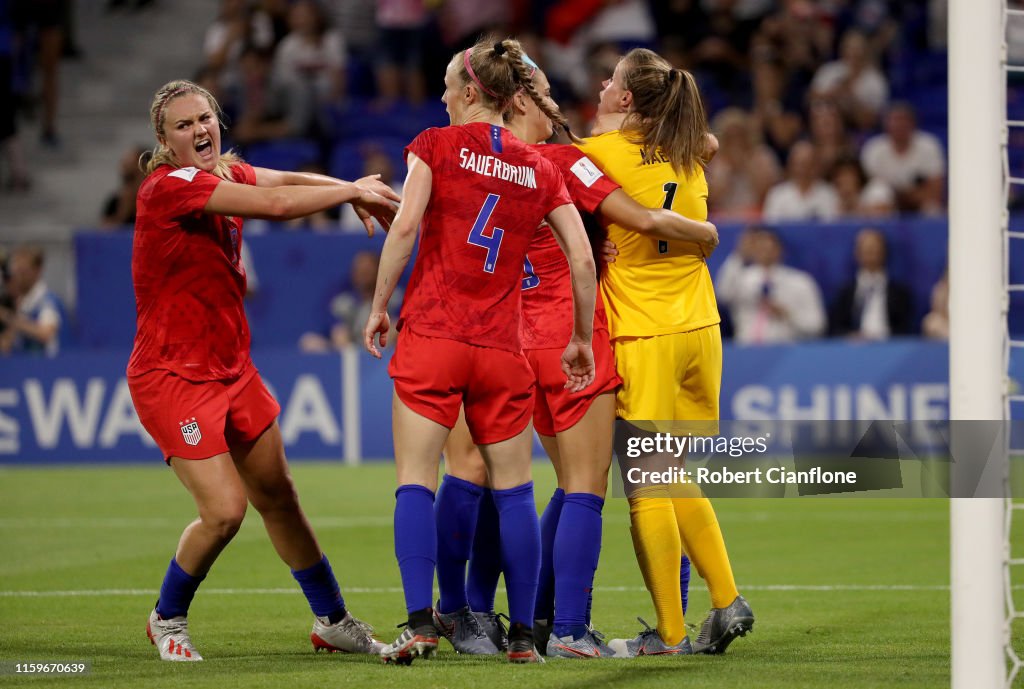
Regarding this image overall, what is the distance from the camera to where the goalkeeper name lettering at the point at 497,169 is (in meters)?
5.25

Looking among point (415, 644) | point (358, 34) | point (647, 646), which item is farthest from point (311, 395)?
point (415, 644)

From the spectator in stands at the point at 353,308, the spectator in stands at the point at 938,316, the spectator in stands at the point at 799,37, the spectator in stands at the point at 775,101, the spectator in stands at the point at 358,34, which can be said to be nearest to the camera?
the spectator in stands at the point at 938,316

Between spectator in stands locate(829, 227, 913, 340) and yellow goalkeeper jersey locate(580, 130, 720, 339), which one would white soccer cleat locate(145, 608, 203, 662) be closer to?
yellow goalkeeper jersey locate(580, 130, 720, 339)

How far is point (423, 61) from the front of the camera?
57.5 ft

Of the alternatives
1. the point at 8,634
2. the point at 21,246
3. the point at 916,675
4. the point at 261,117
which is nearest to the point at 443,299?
the point at 916,675

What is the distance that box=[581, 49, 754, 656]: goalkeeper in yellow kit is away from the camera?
5.60 meters

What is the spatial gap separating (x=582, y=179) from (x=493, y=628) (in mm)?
1764

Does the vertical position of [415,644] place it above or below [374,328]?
below

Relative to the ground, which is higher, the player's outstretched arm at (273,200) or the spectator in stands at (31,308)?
the player's outstretched arm at (273,200)

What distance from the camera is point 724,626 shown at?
18.2 feet

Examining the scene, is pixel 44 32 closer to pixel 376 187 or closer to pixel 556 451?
pixel 376 187

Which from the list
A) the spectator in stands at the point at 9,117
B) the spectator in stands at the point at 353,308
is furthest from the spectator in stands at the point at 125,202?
the spectator in stands at the point at 9,117

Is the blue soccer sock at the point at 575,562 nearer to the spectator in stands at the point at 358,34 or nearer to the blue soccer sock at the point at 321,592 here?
the blue soccer sock at the point at 321,592

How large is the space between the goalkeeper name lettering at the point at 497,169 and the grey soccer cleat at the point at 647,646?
176cm
